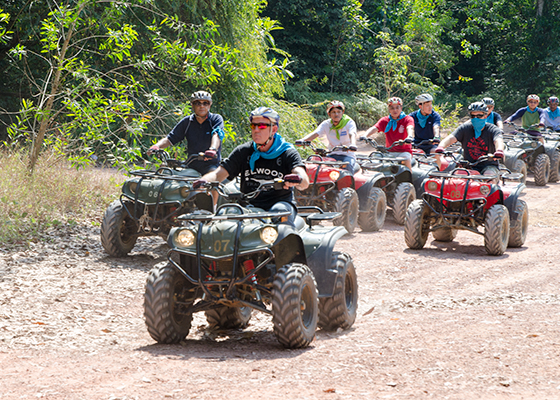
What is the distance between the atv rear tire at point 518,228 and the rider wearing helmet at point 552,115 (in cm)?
1063

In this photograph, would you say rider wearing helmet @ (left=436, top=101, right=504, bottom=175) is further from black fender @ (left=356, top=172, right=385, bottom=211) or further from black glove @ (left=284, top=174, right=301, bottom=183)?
black glove @ (left=284, top=174, right=301, bottom=183)

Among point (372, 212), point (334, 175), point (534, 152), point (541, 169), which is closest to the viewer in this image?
point (334, 175)

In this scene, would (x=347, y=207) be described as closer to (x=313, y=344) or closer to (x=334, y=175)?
(x=334, y=175)

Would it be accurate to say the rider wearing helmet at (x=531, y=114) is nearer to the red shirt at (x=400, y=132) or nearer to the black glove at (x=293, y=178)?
the red shirt at (x=400, y=132)

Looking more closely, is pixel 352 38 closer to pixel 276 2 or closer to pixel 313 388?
pixel 276 2

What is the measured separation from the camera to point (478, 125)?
10.5 m

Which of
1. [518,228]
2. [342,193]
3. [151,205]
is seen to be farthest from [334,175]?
[151,205]

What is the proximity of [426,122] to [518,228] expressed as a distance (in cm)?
403

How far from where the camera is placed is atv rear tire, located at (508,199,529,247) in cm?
1009

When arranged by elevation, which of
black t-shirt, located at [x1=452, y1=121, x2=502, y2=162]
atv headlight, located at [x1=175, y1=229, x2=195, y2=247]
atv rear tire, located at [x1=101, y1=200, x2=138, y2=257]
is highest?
black t-shirt, located at [x1=452, y1=121, x2=502, y2=162]

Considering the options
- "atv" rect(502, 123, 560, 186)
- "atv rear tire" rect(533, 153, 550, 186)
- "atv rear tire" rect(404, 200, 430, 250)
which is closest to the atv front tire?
"atv rear tire" rect(404, 200, 430, 250)

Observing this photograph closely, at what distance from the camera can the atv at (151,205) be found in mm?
8680

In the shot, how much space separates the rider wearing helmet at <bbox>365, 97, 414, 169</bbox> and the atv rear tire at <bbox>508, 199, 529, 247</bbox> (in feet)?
8.87

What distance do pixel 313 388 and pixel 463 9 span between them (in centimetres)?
3156
